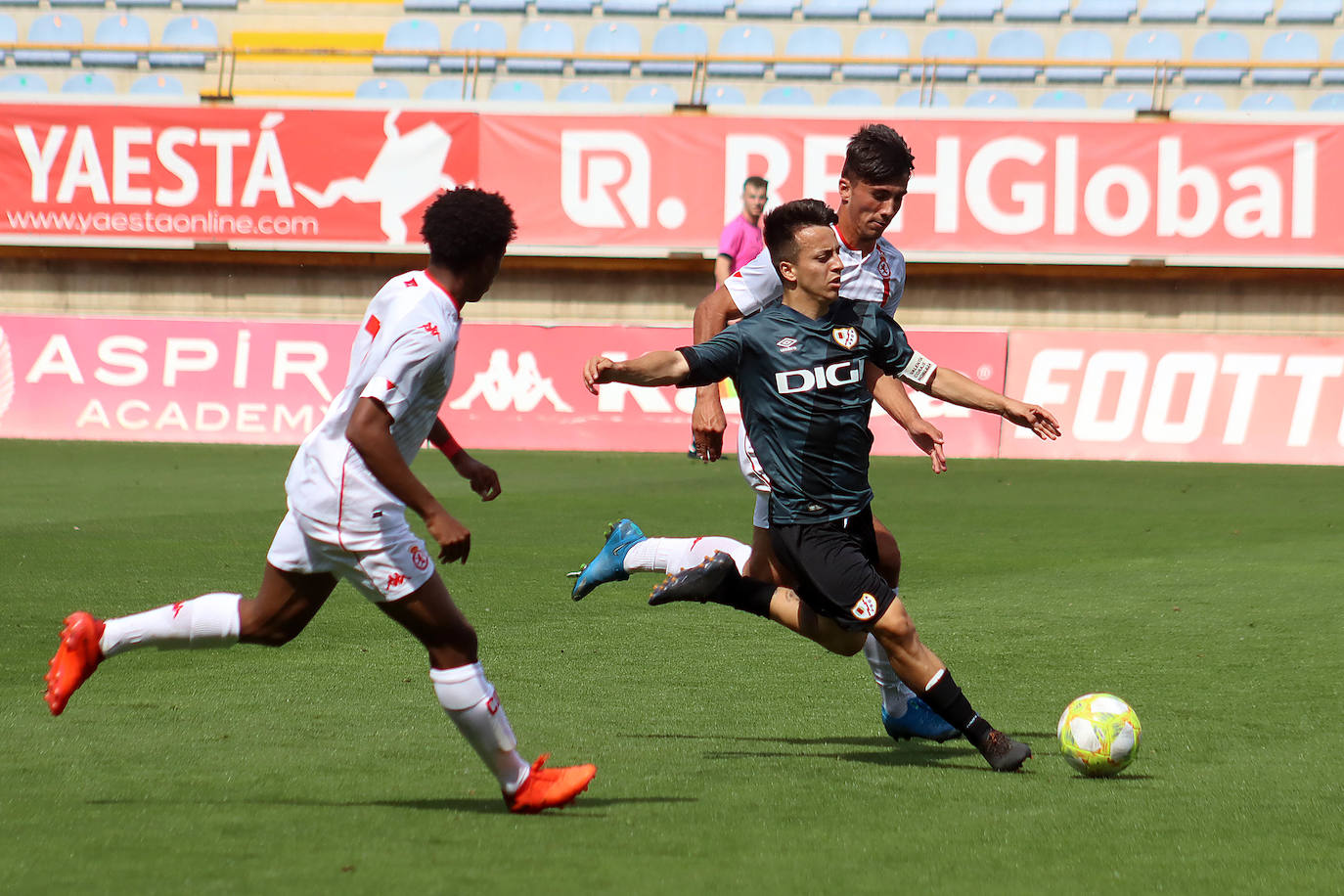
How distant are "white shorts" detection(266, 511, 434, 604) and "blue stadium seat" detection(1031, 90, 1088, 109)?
1820 centimetres

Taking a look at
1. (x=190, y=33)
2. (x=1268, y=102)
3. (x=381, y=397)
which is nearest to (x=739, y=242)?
(x=1268, y=102)

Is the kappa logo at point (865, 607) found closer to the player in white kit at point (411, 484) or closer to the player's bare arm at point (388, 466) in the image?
the player in white kit at point (411, 484)

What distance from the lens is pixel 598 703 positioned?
5863 mm

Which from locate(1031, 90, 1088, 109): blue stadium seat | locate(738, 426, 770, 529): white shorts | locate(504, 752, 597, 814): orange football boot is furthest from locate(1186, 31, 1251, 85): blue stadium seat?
locate(504, 752, 597, 814): orange football boot

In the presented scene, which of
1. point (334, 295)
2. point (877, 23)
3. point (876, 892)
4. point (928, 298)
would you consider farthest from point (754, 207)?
point (876, 892)

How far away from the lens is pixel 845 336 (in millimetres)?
5066

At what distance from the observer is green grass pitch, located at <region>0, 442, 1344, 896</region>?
3.73 meters

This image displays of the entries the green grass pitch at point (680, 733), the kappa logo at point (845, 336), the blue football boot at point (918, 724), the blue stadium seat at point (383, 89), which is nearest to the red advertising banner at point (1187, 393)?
the green grass pitch at point (680, 733)

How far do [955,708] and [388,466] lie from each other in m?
1.94

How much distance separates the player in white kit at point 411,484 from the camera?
4.08 m

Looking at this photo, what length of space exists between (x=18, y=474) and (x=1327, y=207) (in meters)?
14.0

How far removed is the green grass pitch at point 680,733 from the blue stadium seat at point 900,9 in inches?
509

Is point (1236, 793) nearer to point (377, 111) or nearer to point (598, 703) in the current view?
point (598, 703)

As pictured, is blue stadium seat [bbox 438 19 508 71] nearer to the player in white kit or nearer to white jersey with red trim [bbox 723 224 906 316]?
white jersey with red trim [bbox 723 224 906 316]
